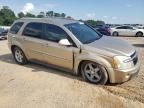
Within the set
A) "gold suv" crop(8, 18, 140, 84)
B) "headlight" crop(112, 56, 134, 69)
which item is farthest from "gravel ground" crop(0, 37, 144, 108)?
"headlight" crop(112, 56, 134, 69)

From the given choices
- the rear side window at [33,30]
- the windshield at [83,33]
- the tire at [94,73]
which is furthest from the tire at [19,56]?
the tire at [94,73]

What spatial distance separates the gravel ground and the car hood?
2.81ft

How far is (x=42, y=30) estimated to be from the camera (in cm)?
755

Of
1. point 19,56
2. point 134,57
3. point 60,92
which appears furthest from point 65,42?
point 19,56

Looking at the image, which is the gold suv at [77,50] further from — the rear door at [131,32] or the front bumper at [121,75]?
the rear door at [131,32]

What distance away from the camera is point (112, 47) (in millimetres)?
6320

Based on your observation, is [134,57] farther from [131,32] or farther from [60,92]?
[131,32]

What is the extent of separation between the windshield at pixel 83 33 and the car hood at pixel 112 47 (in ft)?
0.87

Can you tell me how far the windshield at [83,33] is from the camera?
22.4 feet

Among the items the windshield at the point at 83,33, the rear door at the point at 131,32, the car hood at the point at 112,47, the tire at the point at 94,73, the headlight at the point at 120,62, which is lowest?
the rear door at the point at 131,32

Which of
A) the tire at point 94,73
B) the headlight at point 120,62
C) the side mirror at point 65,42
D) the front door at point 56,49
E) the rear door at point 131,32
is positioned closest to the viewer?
the headlight at point 120,62

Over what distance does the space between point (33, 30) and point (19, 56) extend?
1.28 m

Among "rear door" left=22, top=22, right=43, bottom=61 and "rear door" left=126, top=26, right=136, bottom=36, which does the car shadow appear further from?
"rear door" left=126, top=26, right=136, bottom=36

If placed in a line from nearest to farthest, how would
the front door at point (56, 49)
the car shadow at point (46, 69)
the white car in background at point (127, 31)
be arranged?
the front door at point (56, 49), the car shadow at point (46, 69), the white car in background at point (127, 31)
